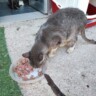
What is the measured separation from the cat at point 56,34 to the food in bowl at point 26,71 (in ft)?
0.44

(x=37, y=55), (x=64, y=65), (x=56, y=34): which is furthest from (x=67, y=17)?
(x=37, y=55)

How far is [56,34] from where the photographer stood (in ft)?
9.18

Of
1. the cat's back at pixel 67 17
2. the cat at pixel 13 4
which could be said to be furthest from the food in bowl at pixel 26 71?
the cat at pixel 13 4

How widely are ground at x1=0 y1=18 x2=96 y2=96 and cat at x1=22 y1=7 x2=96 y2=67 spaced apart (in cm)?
13

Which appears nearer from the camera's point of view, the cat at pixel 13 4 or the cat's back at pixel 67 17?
the cat's back at pixel 67 17

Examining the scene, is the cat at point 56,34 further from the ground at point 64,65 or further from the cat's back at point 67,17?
the ground at point 64,65

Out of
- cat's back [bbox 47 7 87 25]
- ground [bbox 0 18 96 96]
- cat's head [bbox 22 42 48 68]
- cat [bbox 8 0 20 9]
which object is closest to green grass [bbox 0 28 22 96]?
ground [bbox 0 18 96 96]

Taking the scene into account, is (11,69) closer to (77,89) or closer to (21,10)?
(77,89)

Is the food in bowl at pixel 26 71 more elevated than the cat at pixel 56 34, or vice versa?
the cat at pixel 56 34

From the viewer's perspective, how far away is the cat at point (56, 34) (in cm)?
252

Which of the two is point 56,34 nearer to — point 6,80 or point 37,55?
point 37,55

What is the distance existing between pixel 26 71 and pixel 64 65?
1.73 feet

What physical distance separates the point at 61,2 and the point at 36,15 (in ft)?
1.79

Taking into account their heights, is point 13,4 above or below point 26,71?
below
